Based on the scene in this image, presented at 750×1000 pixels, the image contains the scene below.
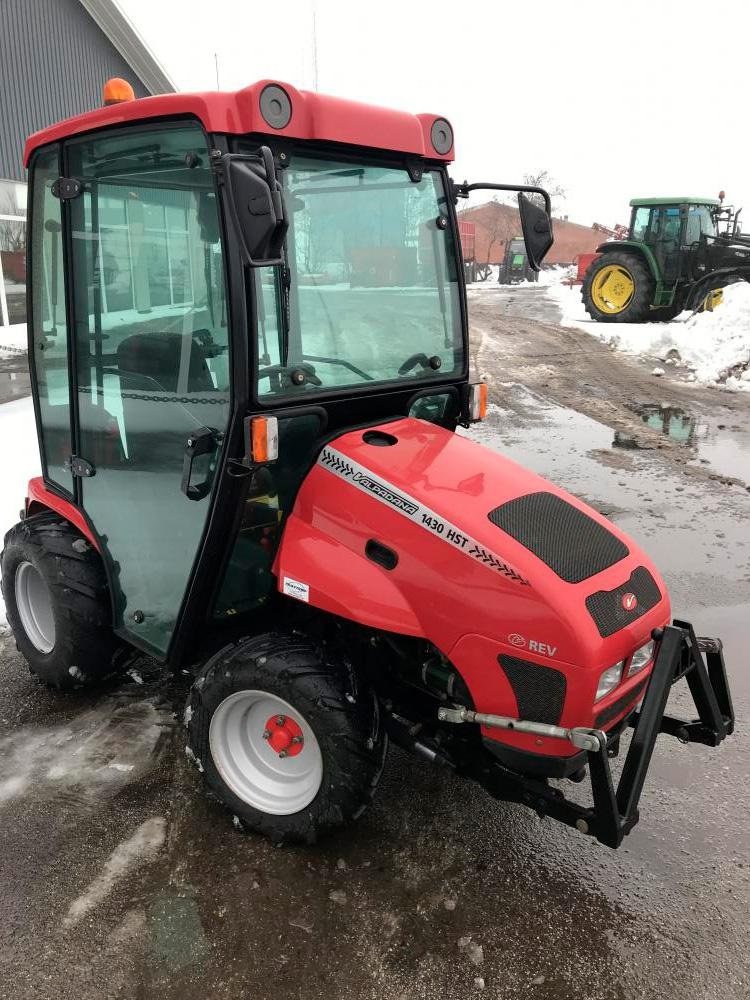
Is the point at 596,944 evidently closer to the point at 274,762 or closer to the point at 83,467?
the point at 274,762

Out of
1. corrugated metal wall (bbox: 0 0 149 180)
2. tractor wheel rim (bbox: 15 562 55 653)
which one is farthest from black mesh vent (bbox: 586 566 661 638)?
corrugated metal wall (bbox: 0 0 149 180)

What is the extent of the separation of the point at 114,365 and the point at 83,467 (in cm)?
50

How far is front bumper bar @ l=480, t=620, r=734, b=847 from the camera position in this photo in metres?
2.22

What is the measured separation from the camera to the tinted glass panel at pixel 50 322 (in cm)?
307

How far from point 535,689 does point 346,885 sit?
37.0 inches

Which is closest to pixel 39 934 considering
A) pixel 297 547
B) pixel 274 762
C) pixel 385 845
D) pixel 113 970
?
pixel 113 970

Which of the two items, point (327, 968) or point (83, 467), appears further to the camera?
point (83, 467)

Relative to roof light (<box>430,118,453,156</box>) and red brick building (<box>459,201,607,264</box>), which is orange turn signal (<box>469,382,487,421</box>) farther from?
red brick building (<box>459,201,607,264</box>)

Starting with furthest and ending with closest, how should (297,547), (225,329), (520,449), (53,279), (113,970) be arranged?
(520,449), (53,279), (297,547), (225,329), (113,970)

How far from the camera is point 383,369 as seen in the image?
2896mm

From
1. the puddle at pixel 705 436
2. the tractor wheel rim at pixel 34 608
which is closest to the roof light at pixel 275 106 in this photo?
the tractor wheel rim at pixel 34 608

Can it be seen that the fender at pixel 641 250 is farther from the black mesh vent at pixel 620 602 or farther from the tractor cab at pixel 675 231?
the black mesh vent at pixel 620 602

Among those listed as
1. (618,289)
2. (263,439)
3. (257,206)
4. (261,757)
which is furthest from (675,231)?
(257,206)

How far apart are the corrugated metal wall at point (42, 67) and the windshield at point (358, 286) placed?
45.5 ft
